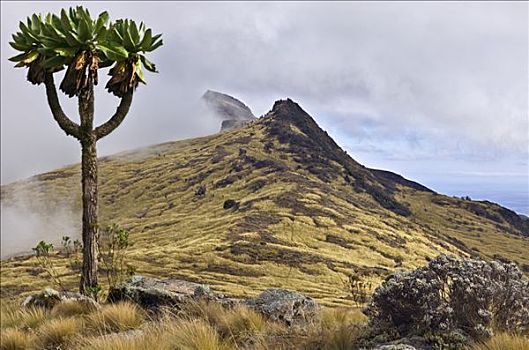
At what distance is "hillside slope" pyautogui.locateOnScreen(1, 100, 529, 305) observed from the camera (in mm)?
83938

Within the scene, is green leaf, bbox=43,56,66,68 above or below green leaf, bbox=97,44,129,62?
below

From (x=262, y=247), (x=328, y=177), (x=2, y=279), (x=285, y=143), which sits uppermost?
Result: (x=285, y=143)

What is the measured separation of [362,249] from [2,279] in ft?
210

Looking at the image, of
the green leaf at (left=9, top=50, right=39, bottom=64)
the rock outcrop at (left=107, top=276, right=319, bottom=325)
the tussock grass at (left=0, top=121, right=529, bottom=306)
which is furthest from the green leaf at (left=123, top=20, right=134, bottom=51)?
the tussock grass at (left=0, top=121, right=529, bottom=306)

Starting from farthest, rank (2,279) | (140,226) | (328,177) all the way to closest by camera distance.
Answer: (328,177) → (140,226) → (2,279)

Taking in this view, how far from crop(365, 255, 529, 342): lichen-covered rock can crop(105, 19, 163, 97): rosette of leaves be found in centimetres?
1199

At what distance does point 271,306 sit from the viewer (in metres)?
9.45

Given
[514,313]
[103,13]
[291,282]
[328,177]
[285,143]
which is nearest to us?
[514,313]

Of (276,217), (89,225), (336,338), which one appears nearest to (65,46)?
(89,225)

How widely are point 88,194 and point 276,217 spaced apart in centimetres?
9677

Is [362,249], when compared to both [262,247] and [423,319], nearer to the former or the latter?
[262,247]

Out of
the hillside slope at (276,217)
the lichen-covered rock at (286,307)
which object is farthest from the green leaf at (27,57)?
the hillside slope at (276,217)

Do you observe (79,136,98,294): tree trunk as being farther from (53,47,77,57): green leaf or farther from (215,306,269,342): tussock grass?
(215,306,269,342): tussock grass

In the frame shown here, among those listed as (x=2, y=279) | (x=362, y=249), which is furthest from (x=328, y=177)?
(x=2, y=279)
